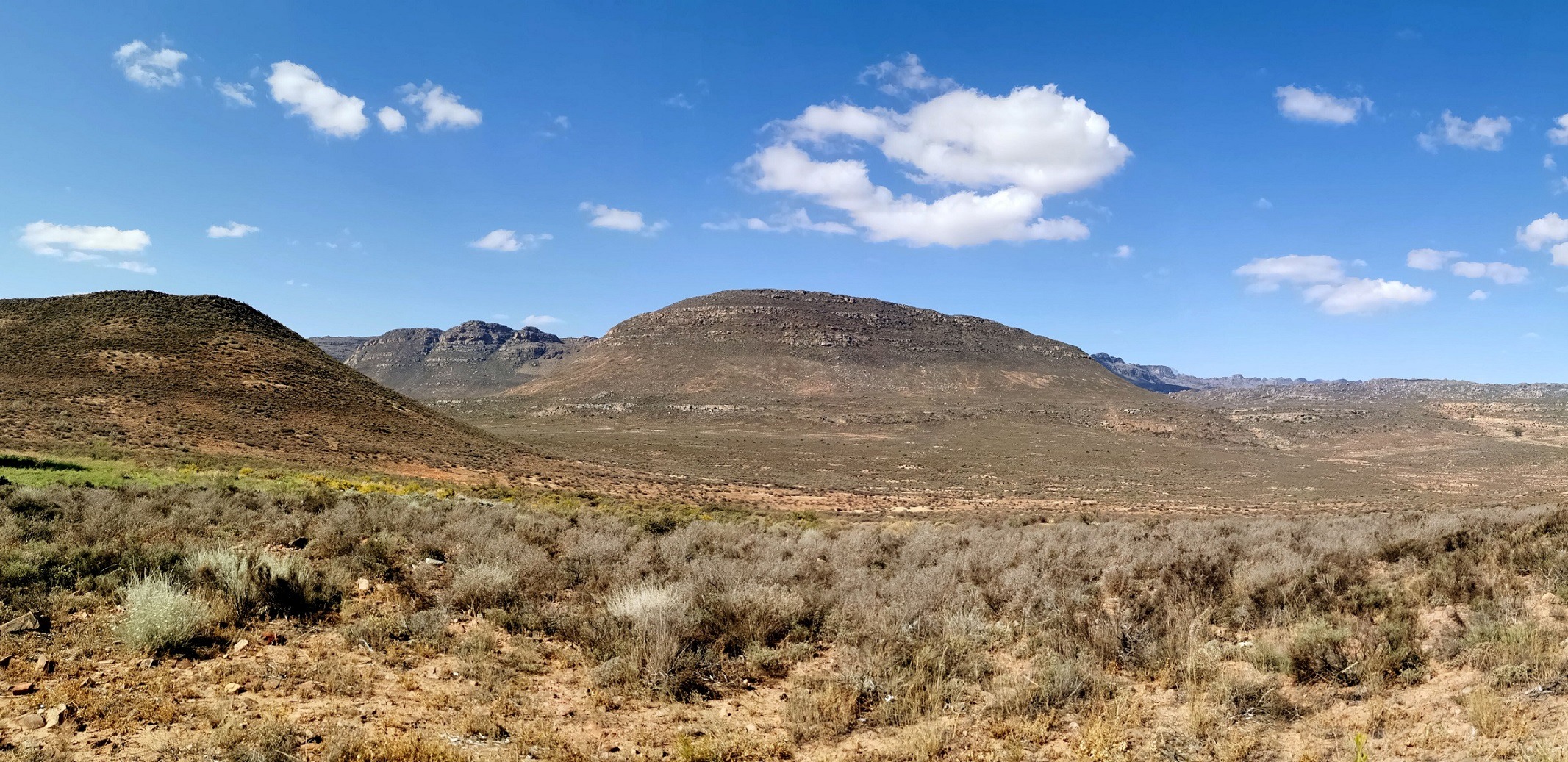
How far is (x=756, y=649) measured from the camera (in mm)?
6316

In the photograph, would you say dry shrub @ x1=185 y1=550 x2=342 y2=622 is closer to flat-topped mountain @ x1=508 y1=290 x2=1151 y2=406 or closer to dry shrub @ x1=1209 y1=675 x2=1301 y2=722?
dry shrub @ x1=1209 y1=675 x2=1301 y2=722

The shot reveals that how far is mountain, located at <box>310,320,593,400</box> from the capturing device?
154250 mm

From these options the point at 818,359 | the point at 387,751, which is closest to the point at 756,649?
the point at 387,751

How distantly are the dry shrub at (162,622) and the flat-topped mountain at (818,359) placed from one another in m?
90.7

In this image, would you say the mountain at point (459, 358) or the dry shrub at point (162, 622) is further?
the mountain at point (459, 358)

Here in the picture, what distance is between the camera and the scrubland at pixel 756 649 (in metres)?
4.48

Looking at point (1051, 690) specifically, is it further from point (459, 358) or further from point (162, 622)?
point (459, 358)

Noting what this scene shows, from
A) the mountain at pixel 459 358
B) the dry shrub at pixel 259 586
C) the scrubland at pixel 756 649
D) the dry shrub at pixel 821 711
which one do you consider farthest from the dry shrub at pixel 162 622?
the mountain at pixel 459 358

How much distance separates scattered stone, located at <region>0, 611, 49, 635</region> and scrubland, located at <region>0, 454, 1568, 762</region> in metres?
0.12

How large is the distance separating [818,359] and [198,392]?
93580 mm

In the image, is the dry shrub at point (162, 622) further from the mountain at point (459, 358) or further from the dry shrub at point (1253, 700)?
the mountain at point (459, 358)

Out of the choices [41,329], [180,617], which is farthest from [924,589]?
[41,329]

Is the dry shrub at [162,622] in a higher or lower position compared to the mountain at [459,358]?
lower

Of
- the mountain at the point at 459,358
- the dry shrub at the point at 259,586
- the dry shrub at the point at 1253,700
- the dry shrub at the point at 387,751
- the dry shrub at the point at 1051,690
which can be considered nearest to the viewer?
the dry shrub at the point at 387,751
